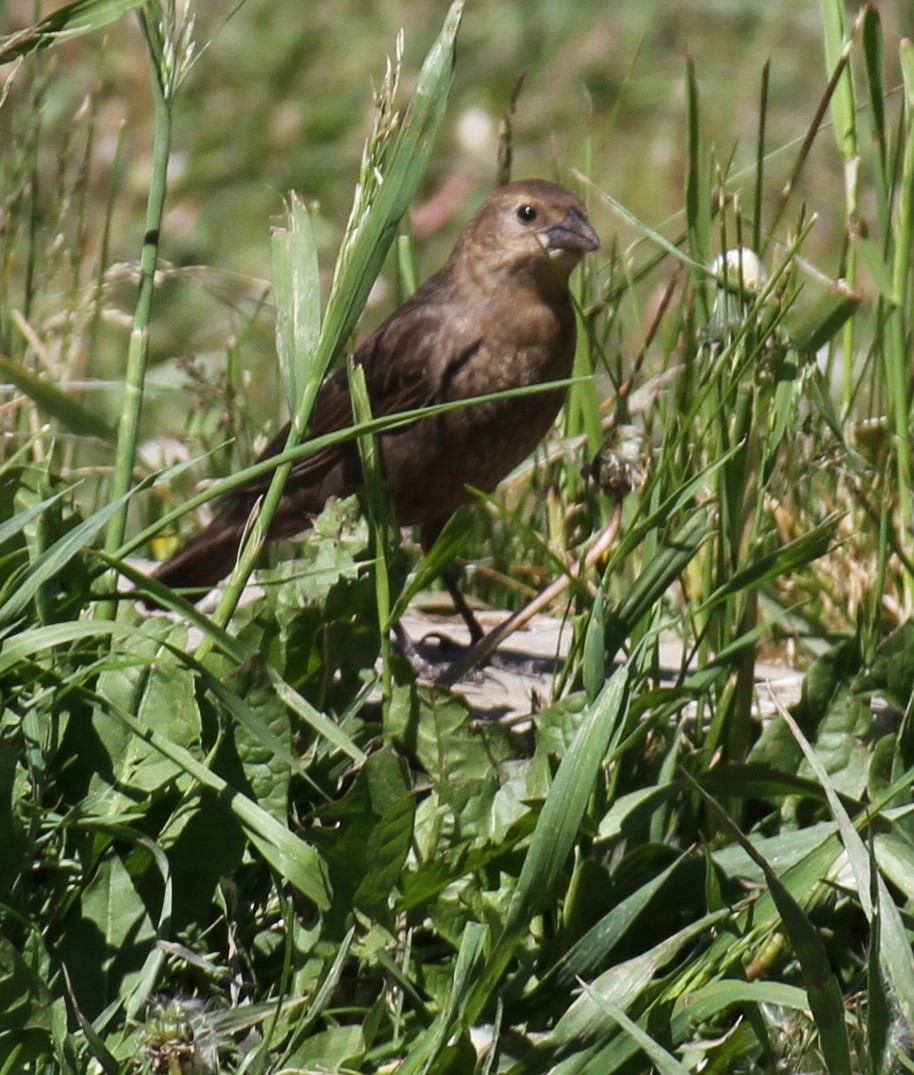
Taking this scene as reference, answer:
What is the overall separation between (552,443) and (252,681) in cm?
213

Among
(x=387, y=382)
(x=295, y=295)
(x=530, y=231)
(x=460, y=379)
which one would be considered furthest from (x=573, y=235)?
(x=295, y=295)

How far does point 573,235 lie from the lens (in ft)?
13.8

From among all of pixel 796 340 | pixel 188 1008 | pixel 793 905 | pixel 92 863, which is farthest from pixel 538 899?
pixel 796 340

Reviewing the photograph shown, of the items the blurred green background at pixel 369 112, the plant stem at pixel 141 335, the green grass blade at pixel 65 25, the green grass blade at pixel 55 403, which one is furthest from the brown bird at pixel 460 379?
the blurred green background at pixel 369 112

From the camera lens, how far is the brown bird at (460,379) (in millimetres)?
4035

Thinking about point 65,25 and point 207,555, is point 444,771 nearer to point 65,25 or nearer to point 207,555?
point 65,25

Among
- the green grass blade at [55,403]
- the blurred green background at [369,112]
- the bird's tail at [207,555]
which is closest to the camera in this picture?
the green grass blade at [55,403]

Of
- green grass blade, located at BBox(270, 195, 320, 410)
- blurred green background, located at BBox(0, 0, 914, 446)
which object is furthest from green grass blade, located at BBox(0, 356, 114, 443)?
blurred green background, located at BBox(0, 0, 914, 446)

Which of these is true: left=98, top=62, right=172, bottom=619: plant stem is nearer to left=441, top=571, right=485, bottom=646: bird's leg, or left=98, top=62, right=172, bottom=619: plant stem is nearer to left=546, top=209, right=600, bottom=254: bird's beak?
left=441, top=571, right=485, bottom=646: bird's leg

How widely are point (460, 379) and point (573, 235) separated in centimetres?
45

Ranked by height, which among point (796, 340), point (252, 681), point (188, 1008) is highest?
point (796, 340)

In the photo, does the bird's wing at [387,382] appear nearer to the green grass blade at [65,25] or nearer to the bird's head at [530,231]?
the bird's head at [530,231]

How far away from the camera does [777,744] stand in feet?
8.57

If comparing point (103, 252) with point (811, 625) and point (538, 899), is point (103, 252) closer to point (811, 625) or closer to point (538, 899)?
point (811, 625)
